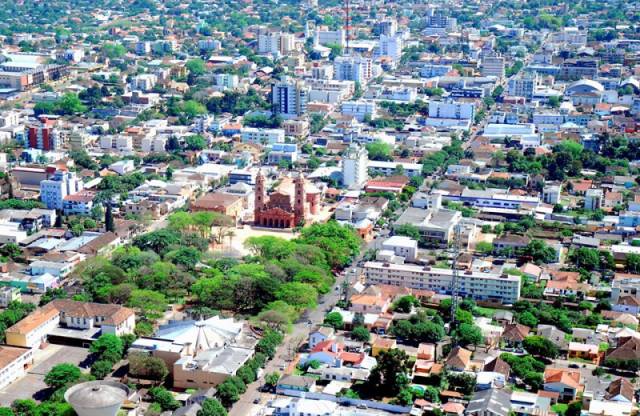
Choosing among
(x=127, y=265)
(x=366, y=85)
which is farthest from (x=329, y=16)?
(x=127, y=265)

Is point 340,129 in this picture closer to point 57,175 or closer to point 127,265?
point 57,175

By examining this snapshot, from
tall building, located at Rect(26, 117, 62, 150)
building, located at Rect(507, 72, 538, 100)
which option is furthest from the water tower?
building, located at Rect(507, 72, 538, 100)

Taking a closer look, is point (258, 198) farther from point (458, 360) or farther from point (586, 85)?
point (586, 85)

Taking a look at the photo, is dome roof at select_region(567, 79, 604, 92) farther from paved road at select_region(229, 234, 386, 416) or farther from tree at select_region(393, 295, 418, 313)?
tree at select_region(393, 295, 418, 313)

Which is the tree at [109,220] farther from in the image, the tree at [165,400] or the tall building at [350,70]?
the tall building at [350,70]

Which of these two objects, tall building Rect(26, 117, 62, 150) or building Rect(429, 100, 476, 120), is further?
building Rect(429, 100, 476, 120)

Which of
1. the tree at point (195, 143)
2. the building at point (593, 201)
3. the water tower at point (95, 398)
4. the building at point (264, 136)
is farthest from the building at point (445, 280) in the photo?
the building at point (264, 136)
